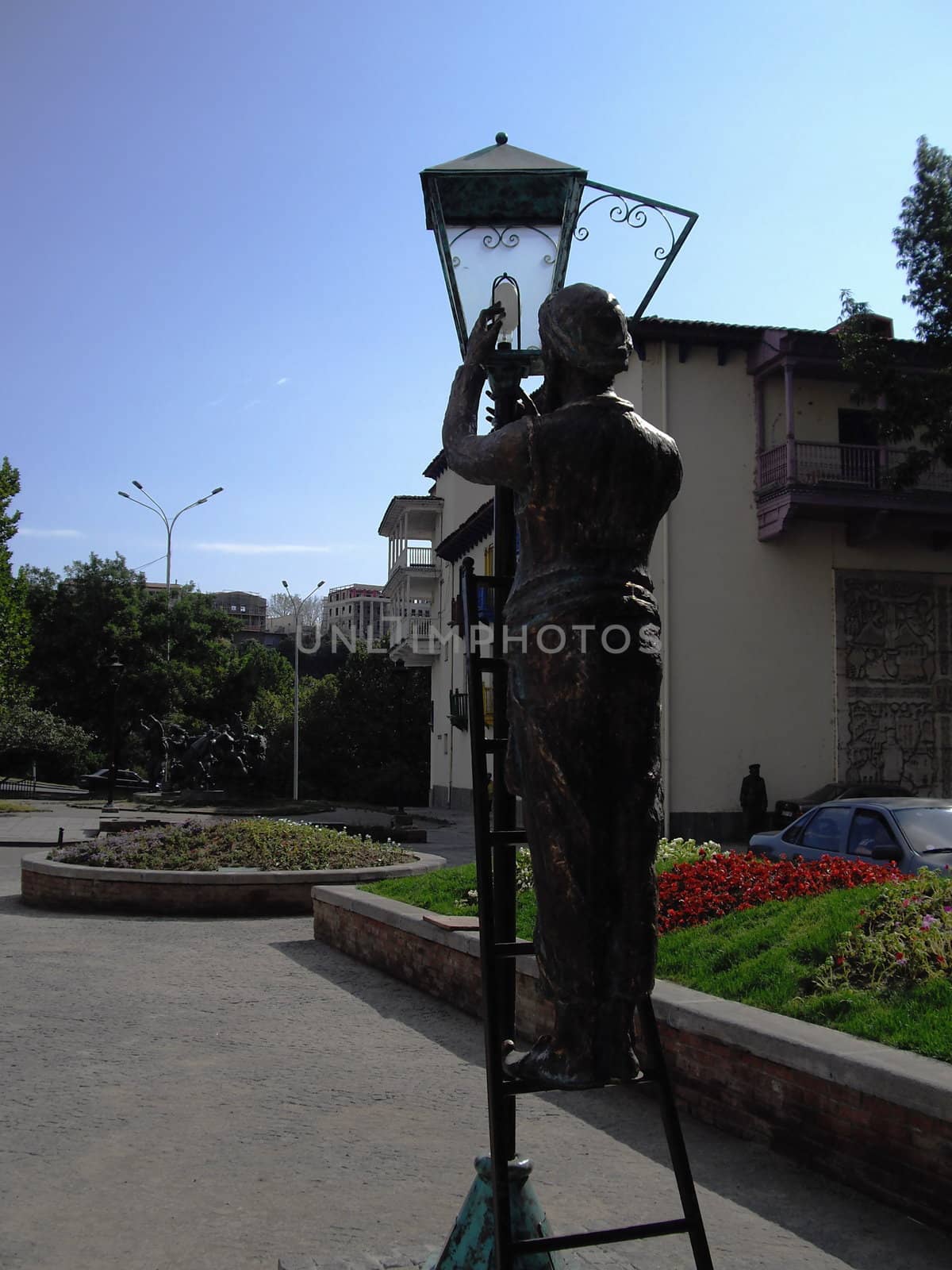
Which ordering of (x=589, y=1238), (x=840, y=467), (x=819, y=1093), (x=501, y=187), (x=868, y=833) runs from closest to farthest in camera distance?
1. (x=589, y=1238)
2. (x=501, y=187)
3. (x=819, y=1093)
4. (x=868, y=833)
5. (x=840, y=467)

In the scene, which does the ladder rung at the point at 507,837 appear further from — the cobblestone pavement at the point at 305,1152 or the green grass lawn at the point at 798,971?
the green grass lawn at the point at 798,971

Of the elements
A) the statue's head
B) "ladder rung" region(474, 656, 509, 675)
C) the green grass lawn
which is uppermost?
the statue's head

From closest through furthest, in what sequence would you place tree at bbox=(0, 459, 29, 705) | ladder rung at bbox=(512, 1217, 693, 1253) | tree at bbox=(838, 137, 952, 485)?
ladder rung at bbox=(512, 1217, 693, 1253) < tree at bbox=(838, 137, 952, 485) < tree at bbox=(0, 459, 29, 705)

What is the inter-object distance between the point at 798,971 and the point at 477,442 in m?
3.73

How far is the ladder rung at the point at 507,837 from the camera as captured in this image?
329 cm

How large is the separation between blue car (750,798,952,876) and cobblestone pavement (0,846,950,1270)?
178 inches

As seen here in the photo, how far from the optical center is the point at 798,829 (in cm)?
1190

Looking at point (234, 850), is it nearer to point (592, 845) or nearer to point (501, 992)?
point (501, 992)

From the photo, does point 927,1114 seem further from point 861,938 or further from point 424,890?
point 424,890

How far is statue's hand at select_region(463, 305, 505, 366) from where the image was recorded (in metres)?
3.44

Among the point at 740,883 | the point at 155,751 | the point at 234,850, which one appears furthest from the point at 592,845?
the point at 155,751

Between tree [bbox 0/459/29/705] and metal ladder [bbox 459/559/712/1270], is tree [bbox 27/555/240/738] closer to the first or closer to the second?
tree [bbox 0/459/29/705]

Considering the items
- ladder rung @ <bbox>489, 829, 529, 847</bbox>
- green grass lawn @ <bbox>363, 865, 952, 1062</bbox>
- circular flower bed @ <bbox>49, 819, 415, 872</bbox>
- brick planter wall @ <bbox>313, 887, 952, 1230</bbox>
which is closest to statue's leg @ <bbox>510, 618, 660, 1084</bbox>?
ladder rung @ <bbox>489, 829, 529, 847</bbox>


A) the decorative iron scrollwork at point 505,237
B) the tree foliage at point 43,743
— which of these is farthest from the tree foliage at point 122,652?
the decorative iron scrollwork at point 505,237
